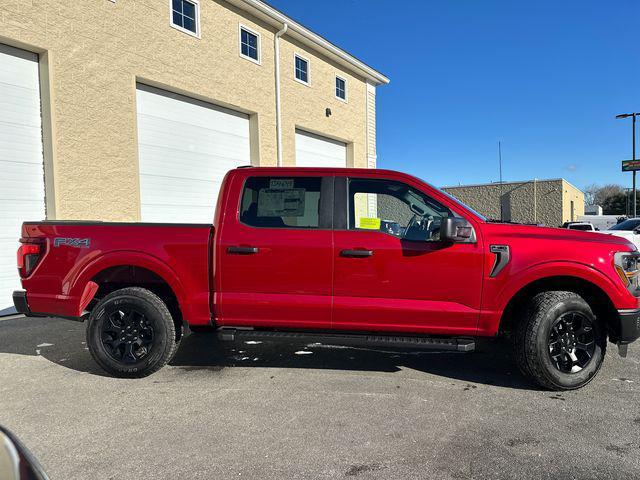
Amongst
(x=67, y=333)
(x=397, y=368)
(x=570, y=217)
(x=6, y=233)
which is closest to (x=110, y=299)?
(x=67, y=333)

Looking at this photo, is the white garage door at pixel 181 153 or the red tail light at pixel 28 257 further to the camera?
the white garage door at pixel 181 153

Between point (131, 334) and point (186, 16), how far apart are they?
359 inches

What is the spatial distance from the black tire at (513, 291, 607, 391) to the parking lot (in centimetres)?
18

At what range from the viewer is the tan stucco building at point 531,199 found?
108ft

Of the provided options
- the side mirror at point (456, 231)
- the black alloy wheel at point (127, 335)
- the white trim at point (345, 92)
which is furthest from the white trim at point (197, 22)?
the side mirror at point (456, 231)

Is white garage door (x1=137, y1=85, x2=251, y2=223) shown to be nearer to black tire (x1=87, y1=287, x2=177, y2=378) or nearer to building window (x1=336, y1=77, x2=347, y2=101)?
building window (x1=336, y1=77, x2=347, y2=101)

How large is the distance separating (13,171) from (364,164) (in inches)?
471

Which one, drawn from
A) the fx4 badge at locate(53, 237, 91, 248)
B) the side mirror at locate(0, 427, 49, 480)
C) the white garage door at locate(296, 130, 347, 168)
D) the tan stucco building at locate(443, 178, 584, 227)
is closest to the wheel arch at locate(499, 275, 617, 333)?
the side mirror at locate(0, 427, 49, 480)

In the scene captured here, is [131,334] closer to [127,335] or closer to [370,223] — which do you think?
[127,335]

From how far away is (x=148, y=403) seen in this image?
3.52 metres

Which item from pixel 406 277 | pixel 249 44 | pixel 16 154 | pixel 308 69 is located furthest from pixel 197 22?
pixel 406 277

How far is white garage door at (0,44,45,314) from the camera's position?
725 cm

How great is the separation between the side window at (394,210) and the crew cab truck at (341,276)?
1 centimetres

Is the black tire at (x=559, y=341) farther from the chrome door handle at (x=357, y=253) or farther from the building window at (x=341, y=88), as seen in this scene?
the building window at (x=341, y=88)
